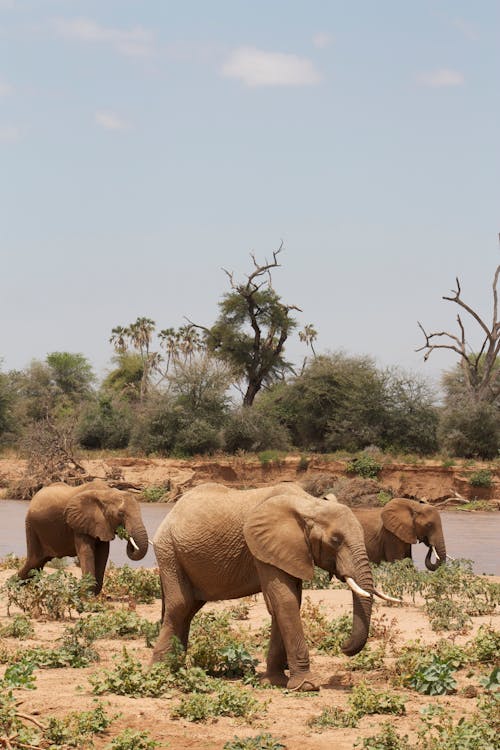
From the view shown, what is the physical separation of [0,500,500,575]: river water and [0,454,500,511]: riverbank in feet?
7.71

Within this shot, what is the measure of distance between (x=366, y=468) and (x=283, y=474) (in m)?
3.69

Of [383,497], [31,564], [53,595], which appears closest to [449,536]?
[383,497]

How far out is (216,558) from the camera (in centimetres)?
949

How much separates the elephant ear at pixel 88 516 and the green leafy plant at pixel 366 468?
2536 centimetres

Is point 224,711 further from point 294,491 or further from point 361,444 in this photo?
point 361,444

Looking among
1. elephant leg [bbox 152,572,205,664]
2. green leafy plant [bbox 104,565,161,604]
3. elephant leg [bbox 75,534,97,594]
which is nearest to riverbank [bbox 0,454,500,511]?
green leafy plant [bbox 104,565,161,604]

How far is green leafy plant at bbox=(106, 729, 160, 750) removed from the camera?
7.07 meters

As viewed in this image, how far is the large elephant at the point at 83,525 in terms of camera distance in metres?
13.9

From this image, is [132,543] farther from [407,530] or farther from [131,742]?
[131,742]

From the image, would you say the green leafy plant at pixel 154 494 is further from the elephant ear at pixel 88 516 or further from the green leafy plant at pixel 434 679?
the green leafy plant at pixel 434 679

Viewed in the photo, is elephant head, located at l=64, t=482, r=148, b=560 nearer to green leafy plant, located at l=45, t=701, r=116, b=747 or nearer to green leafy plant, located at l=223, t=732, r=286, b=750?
green leafy plant, located at l=45, t=701, r=116, b=747

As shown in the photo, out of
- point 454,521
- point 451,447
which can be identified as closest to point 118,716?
point 454,521

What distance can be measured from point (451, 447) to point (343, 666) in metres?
33.0

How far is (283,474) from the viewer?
41375 millimetres
